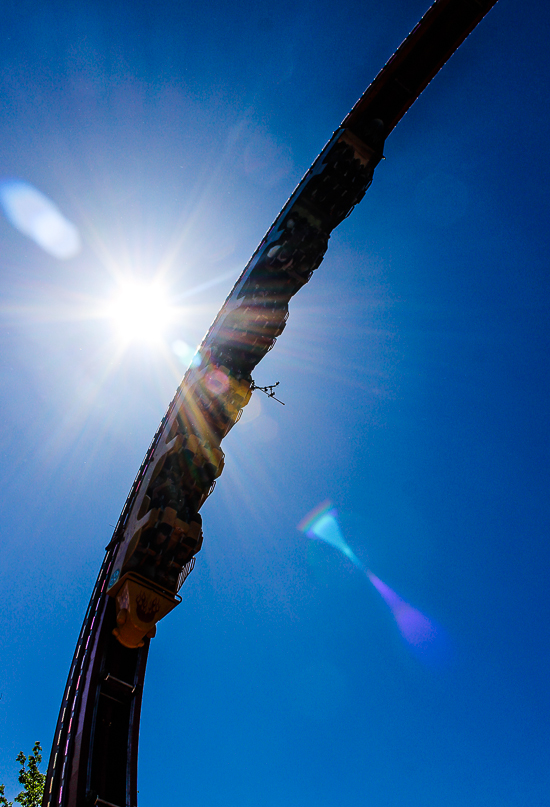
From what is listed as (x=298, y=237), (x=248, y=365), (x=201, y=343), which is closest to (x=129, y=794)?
(x=248, y=365)

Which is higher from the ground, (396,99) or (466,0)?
(466,0)

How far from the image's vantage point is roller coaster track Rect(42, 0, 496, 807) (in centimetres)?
1040

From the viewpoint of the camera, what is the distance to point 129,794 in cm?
880

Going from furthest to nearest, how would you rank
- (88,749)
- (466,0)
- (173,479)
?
(466,0)
(173,479)
(88,749)

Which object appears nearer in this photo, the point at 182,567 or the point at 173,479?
the point at 182,567

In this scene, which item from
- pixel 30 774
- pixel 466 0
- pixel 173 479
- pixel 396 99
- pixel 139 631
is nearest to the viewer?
pixel 139 631

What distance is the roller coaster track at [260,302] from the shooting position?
10.4m

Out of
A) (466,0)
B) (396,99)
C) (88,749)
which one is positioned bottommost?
(88,749)

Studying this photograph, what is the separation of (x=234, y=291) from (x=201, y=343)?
6.21 feet

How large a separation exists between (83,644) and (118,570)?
1887mm

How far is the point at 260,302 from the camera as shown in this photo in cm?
1303

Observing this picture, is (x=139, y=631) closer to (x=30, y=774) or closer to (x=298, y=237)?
(x=298, y=237)

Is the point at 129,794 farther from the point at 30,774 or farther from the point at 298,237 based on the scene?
the point at 30,774

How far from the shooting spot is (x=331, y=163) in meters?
13.1
